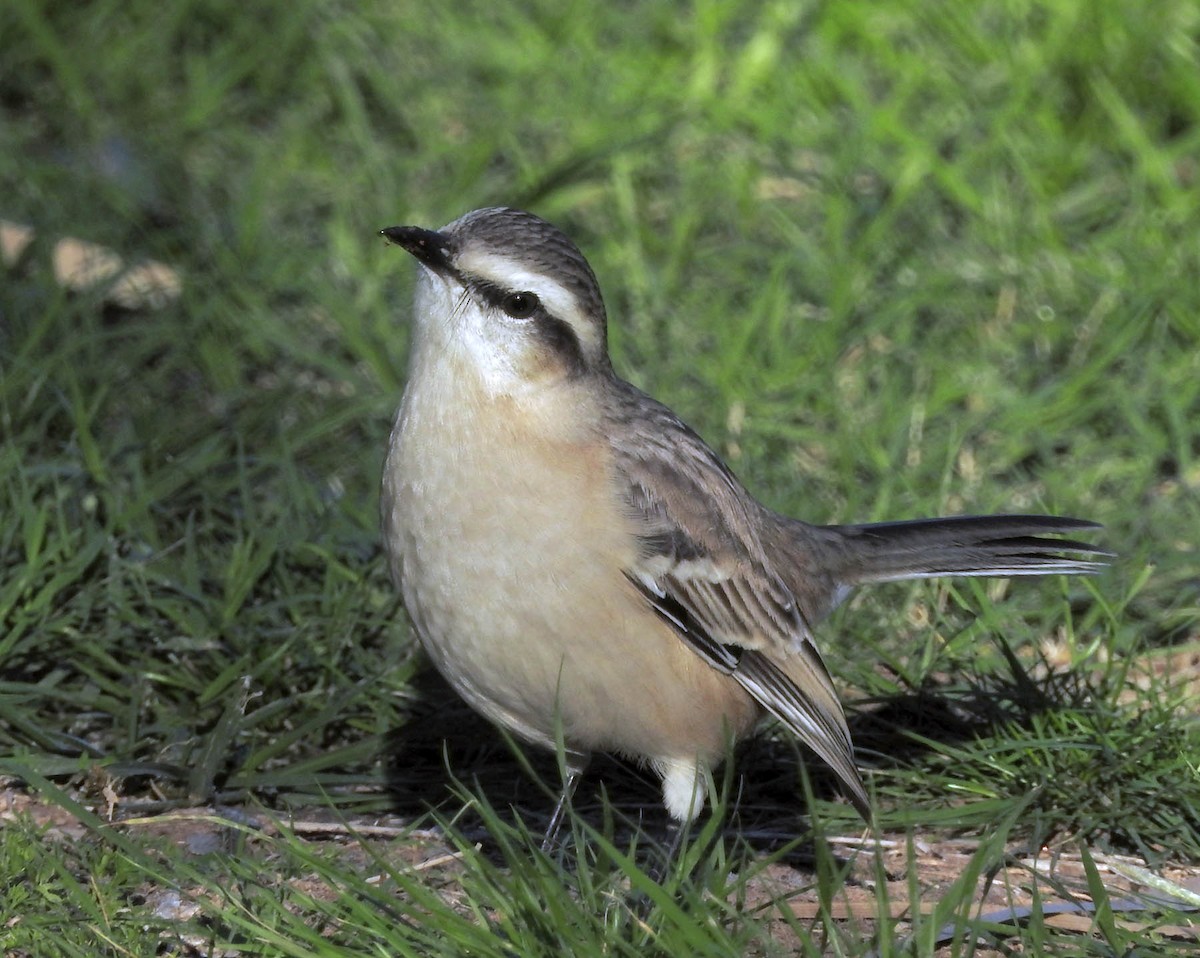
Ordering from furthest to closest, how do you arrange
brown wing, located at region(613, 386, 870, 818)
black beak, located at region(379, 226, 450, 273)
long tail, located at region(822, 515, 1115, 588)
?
long tail, located at region(822, 515, 1115, 588), brown wing, located at region(613, 386, 870, 818), black beak, located at region(379, 226, 450, 273)

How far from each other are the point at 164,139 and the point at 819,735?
18.2 feet

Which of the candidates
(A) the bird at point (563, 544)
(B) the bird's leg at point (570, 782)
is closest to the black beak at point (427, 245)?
(A) the bird at point (563, 544)

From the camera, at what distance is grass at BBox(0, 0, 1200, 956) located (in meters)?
4.94

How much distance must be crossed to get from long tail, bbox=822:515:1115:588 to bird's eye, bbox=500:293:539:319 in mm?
1406

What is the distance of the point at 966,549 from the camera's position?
5.72m

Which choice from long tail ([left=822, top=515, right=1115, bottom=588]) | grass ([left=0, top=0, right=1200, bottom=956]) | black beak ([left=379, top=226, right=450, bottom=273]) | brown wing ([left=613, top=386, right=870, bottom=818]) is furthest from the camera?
long tail ([left=822, top=515, right=1115, bottom=588])

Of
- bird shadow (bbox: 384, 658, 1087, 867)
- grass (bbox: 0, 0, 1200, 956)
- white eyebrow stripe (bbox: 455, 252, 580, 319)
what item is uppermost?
white eyebrow stripe (bbox: 455, 252, 580, 319)

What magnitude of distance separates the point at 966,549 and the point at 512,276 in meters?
1.71

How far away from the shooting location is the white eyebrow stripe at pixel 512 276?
5.08 m

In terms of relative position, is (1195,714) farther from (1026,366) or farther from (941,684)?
(1026,366)

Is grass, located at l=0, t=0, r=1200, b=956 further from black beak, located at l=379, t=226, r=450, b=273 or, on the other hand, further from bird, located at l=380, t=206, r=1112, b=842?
black beak, located at l=379, t=226, r=450, b=273

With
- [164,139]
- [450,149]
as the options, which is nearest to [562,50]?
[450,149]

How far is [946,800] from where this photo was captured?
18.5ft

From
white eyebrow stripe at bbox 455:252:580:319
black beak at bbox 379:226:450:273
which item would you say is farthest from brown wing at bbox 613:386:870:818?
black beak at bbox 379:226:450:273
